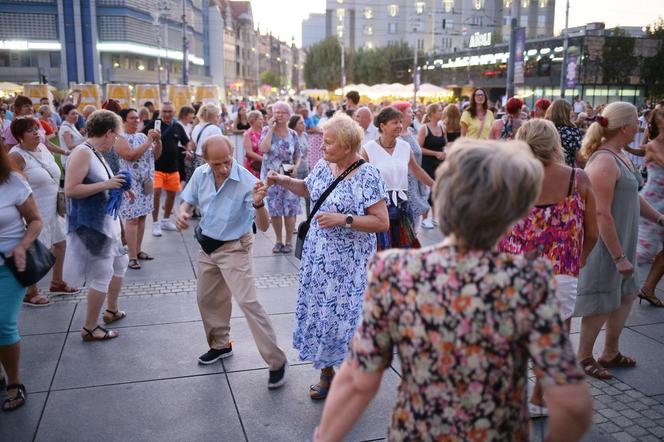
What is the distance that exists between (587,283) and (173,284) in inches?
178

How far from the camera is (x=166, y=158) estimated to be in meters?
9.31

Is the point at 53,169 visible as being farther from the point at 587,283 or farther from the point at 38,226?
the point at 587,283

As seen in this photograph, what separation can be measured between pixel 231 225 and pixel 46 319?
8.50ft

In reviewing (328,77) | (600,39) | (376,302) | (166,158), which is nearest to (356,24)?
(328,77)

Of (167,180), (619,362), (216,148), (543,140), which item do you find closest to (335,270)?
(216,148)

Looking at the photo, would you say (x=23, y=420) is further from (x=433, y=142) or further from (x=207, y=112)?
(x=433, y=142)

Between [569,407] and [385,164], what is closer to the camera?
[569,407]

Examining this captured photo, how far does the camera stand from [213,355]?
15.4 ft

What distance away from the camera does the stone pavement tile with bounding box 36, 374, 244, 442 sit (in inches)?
144

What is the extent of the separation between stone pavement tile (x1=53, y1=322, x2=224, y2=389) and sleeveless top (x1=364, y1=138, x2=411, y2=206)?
2208 mm

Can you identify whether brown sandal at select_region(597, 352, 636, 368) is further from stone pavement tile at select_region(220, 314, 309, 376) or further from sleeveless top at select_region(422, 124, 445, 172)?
sleeveless top at select_region(422, 124, 445, 172)

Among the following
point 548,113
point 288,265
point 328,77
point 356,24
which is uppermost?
point 356,24

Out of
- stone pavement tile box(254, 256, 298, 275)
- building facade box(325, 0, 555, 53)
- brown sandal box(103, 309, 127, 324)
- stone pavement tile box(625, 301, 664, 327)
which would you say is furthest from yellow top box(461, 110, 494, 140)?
building facade box(325, 0, 555, 53)

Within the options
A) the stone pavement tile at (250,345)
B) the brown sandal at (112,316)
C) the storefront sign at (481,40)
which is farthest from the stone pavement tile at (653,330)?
the storefront sign at (481,40)
